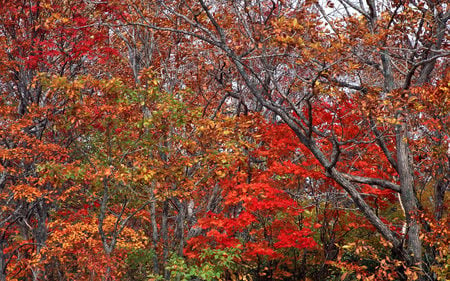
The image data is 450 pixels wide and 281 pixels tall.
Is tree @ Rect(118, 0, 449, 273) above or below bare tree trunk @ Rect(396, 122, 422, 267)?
above

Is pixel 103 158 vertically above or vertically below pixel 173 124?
below

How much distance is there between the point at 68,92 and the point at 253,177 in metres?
5.23

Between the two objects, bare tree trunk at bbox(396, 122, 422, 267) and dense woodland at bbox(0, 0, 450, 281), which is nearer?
dense woodland at bbox(0, 0, 450, 281)

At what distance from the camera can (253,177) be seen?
1066 cm

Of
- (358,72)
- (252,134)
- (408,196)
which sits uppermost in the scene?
(358,72)

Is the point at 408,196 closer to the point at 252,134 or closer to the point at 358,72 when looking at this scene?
the point at 358,72

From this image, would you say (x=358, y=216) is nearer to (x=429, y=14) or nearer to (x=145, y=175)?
(x=429, y=14)

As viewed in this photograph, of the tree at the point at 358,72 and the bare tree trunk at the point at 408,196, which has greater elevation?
the tree at the point at 358,72

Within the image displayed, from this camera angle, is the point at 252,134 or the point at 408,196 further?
the point at 252,134

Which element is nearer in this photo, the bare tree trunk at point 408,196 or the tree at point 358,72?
the tree at point 358,72

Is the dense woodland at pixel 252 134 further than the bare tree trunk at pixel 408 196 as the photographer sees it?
No

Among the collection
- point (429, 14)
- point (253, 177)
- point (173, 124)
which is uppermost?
point (429, 14)

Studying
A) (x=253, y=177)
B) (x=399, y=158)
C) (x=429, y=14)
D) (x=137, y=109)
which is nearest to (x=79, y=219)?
(x=137, y=109)

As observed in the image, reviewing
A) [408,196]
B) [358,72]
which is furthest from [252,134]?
[408,196]
